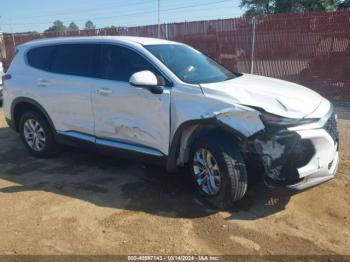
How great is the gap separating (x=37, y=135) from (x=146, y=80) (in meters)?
2.58

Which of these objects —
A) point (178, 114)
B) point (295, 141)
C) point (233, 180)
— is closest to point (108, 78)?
point (178, 114)

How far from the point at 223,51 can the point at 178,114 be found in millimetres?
7768

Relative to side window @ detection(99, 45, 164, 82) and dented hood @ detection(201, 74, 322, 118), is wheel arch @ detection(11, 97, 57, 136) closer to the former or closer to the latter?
side window @ detection(99, 45, 164, 82)

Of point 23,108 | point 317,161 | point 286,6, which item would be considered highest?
point 286,6

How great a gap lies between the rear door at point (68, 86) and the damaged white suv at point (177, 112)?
0.05ft

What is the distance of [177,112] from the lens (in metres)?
4.45

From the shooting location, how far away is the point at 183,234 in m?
3.86

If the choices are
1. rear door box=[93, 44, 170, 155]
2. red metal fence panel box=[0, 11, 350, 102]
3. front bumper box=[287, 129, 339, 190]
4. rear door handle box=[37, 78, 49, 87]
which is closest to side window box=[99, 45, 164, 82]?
rear door box=[93, 44, 170, 155]

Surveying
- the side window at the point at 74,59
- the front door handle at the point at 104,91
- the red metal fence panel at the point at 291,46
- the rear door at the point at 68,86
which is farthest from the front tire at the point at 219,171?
the red metal fence panel at the point at 291,46

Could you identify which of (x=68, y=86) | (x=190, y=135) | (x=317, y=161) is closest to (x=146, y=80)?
(x=190, y=135)

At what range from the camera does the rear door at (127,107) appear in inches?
182

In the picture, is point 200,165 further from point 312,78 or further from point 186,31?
point 186,31

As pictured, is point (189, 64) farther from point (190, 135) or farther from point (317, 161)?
point (317, 161)

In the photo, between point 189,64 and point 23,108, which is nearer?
point 189,64
